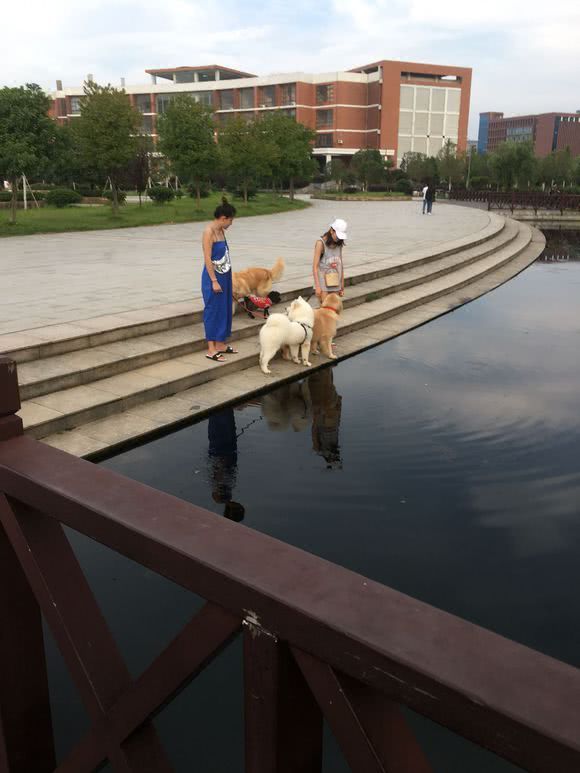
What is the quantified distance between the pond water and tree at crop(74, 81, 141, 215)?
19.7 m

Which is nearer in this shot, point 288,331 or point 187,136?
point 288,331

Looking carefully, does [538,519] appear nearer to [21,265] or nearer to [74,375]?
[74,375]

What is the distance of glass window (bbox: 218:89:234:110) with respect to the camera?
85975 mm

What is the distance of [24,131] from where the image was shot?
2152 cm

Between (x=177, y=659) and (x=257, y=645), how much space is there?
206 mm

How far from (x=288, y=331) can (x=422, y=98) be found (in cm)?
8492

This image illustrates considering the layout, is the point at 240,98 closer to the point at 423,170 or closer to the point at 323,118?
the point at 323,118

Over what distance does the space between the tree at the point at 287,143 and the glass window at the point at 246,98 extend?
48603mm

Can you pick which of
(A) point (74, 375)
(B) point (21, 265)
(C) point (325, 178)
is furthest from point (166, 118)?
(C) point (325, 178)

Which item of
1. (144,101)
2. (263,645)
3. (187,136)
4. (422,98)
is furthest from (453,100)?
(263,645)

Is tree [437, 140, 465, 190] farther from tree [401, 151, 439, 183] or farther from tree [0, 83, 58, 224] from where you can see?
tree [0, 83, 58, 224]

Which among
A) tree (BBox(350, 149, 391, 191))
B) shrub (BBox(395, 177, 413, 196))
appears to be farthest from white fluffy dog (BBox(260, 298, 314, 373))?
tree (BBox(350, 149, 391, 191))

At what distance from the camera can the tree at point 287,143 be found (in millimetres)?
38500

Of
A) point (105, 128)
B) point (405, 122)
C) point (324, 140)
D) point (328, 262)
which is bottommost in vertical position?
point (328, 262)
